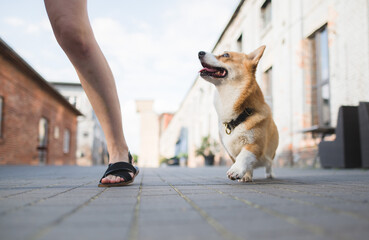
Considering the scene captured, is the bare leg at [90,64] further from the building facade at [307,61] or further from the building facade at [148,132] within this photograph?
the building facade at [148,132]

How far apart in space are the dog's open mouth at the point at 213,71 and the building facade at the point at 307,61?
193 inches

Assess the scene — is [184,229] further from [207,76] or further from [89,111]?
[89,111]

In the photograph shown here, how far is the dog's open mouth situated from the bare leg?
1.09 meters

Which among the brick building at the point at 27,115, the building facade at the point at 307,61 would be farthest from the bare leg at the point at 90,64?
the brick building at the point at 27,115

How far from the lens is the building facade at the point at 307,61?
7133mm

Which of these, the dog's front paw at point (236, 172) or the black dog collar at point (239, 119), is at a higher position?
the black dog collar at point (239, 119)

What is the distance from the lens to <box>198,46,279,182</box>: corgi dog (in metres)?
2.79

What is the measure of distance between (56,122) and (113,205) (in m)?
18.9

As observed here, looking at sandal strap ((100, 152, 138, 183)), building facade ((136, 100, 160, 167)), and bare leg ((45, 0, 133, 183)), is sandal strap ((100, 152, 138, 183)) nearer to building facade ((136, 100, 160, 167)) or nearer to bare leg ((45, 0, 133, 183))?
bare leg ((45, 0, 133, 183))

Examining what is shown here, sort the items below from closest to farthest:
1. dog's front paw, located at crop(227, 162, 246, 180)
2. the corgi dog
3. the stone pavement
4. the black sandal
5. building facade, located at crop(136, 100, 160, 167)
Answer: the stone pavement < the black sandal < dog's front paw, located at crop(227, 162, 246, 180) < the corgi dog < building facade, located at crop(136, 100, 160, 167)

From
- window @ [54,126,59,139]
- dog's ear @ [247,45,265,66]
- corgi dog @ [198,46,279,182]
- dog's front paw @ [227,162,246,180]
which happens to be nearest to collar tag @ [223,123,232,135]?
corgi dog @ [198,46,279,182]

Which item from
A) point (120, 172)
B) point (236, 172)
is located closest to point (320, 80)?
point (236, 172)

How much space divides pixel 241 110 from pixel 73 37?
156 cm

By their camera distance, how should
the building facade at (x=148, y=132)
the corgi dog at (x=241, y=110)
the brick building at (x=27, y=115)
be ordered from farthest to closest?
the building facade at (x=148, y=132)
the brick building at (x=27, y=115)
the corgi dog at (x=241, y=110)
